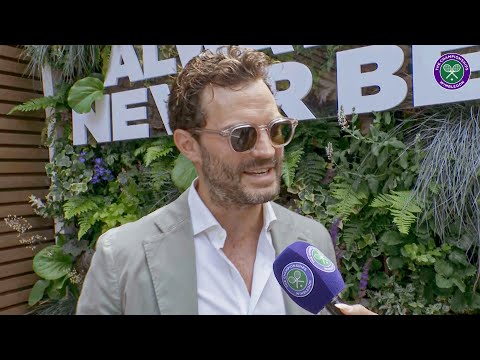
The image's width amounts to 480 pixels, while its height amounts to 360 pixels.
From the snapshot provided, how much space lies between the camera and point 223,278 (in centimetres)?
162

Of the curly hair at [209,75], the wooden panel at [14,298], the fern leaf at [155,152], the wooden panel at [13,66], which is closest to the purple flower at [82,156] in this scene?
the fern leaf at [155,152]

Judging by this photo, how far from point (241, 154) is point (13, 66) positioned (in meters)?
3.09

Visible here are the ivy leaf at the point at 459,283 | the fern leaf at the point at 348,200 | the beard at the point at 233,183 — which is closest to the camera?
the beard at the point at 233,183

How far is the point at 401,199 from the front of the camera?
2.48 metres

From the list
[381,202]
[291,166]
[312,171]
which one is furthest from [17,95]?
[381,202]

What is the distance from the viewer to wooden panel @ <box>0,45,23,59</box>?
3.67 metres

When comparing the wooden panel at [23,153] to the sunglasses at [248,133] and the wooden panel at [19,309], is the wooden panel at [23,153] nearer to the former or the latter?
the wooden panel at [19,309]

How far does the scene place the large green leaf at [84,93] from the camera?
346 centimetres

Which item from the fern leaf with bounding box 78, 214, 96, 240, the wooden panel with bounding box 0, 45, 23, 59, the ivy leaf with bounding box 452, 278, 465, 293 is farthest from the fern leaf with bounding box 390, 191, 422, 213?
the wooden panel with bounding box 0, 45, 23, 59

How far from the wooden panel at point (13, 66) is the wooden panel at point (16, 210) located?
119 centimetres

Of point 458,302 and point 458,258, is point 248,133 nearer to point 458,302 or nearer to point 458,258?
point 458,258

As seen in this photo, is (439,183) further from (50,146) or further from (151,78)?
(50,146)

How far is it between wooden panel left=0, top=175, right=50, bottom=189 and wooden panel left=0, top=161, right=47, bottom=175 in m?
0.05

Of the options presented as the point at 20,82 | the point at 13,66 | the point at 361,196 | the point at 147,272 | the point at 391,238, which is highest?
the point at 13,66
